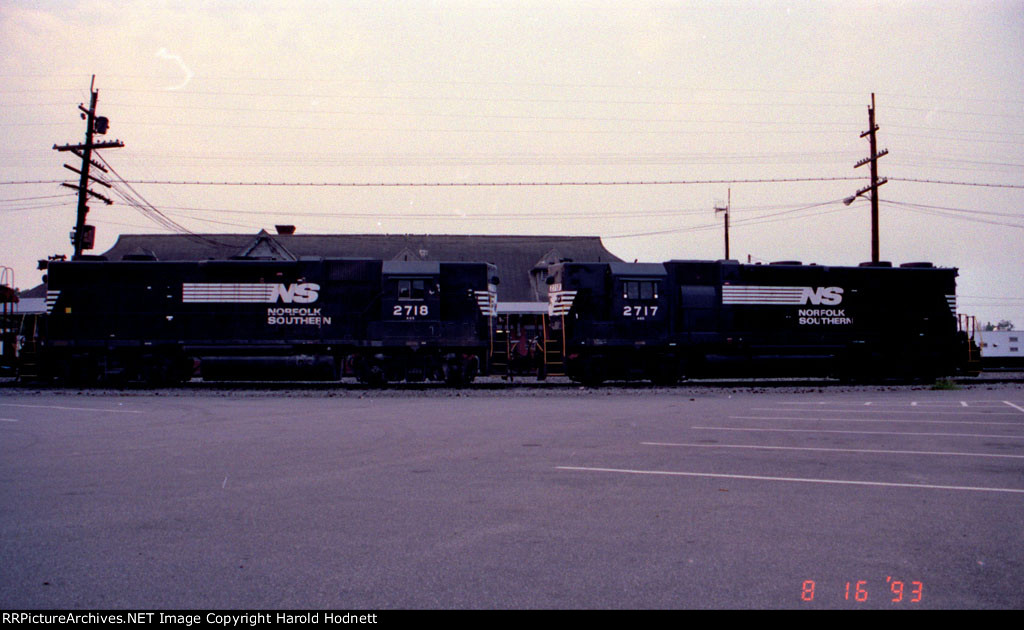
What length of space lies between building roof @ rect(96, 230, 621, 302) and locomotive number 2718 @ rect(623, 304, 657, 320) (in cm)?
2352

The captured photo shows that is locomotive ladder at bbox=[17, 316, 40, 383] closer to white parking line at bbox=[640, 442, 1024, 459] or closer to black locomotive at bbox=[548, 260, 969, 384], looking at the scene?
black locomotive at bbox=[548, 260, 969, 384]

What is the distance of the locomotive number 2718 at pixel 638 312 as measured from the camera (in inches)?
832

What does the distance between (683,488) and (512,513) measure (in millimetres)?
1810

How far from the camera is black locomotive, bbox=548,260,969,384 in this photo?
21.2 metres

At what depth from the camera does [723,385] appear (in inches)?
862

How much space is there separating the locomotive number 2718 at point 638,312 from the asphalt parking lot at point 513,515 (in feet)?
32.5

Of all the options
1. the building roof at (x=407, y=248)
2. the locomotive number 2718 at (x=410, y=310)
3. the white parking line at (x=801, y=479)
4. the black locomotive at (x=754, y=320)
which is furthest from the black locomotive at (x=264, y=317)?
the building roof at (x=407, y=248)

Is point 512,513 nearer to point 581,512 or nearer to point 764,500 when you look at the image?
point 581,512

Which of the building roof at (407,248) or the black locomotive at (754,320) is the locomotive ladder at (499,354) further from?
the building roof at (407,248)

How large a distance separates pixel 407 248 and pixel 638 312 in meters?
27.9
